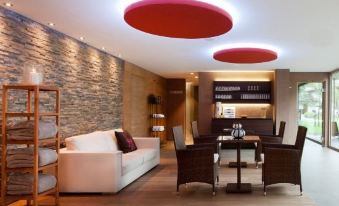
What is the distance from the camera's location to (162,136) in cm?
1430

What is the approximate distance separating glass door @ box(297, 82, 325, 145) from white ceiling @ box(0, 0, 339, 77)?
12.5ft

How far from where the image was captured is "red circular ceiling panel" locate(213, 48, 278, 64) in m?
7.30

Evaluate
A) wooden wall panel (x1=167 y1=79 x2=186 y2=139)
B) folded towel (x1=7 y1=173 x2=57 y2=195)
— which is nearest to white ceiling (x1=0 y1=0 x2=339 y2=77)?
folded towel (x1=7 y1=173 x2=57 y2=195)

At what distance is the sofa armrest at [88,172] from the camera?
5258 millimetres

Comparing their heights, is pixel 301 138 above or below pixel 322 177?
above

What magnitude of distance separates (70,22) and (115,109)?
369 cm

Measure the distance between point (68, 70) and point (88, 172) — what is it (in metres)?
2.16

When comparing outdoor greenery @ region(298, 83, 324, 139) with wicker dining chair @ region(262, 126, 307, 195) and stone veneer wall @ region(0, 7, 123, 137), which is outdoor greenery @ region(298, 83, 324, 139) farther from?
wicker dining chair @ region(262, 126, 307, 195)

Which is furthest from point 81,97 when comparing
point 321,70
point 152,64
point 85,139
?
point 321,70

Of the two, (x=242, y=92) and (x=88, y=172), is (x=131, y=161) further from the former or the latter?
(x=242, y=92)

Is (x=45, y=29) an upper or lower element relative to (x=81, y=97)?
upper

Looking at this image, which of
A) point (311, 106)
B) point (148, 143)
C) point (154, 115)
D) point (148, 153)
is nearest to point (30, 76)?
point (148, 153)

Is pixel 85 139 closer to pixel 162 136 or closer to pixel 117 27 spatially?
pixel 117 27

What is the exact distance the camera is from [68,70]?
6410 millimetres
